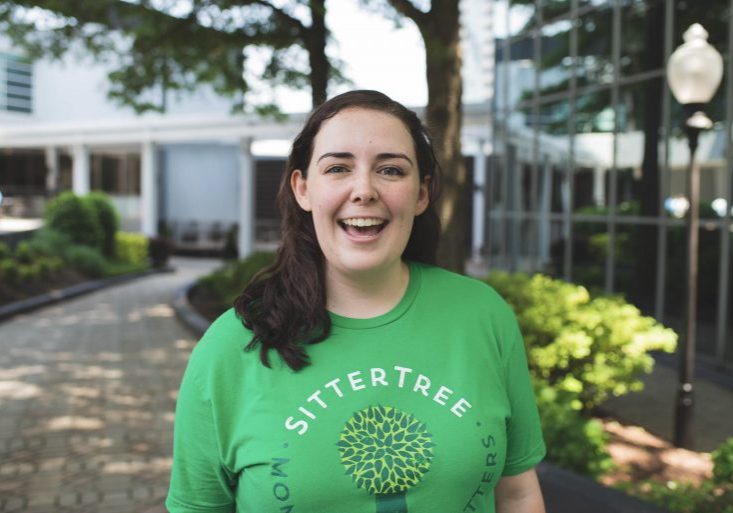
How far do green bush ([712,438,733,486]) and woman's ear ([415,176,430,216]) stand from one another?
8.78 feet

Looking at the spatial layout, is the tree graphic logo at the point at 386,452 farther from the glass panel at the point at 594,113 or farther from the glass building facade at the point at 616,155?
the glass panel at the point at 594,113

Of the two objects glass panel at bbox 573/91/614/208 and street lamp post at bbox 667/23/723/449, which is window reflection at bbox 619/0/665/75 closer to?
glass panel at bbox 573/91/614/208

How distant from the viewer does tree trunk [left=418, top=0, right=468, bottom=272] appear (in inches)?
300

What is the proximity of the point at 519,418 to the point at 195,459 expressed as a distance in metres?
0.79

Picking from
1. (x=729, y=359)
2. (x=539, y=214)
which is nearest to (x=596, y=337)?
(x=729, y=359)

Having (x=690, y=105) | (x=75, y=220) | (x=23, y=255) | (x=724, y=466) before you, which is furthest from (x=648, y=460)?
(x=75, y=220)

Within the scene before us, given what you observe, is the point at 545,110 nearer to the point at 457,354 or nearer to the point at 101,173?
the point at 457,354

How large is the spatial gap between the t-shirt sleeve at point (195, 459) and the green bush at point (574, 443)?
3018mm

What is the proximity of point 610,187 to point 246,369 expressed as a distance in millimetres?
11150

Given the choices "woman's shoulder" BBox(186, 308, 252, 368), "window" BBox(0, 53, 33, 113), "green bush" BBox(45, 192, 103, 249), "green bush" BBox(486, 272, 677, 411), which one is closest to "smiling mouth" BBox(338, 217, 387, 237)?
"woman's shoulder" BBox(186, 308, 252, 368)

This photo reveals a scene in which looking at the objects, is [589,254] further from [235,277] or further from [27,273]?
[27,273]

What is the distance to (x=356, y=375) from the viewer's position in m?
1.70

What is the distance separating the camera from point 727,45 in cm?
935

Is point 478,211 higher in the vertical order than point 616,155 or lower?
lower
